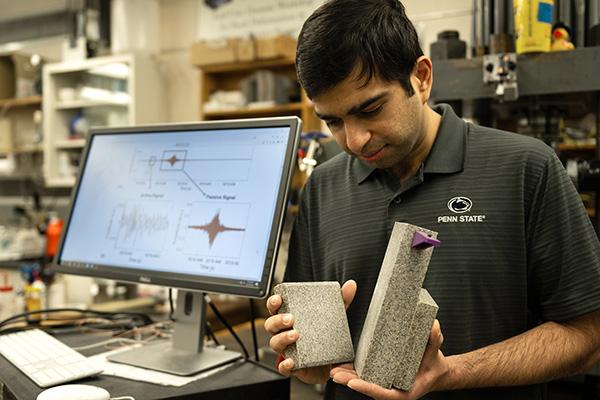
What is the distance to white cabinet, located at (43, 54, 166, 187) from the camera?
158 inches

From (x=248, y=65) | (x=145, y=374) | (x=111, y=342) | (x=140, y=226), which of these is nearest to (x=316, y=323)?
(x=145, y=374)

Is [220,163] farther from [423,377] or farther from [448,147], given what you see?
[423,377]

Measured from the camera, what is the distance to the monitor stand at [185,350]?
1.06m

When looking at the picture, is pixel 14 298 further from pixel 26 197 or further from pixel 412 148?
pixel 26 197

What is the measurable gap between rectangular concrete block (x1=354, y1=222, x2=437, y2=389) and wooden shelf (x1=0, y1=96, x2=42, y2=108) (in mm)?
4273

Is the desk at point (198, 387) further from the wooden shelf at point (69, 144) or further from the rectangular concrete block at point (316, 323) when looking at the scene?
the wooden shelf at point (69, 144)

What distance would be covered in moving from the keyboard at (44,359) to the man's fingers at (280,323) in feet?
1.27

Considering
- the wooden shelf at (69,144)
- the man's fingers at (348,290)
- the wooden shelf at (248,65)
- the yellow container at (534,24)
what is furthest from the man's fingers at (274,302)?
the wooden shelf at (69,144)

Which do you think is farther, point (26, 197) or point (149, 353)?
point (26, 197)

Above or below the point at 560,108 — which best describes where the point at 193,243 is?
below

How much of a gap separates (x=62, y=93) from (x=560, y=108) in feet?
12.0

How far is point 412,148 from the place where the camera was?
39.1 inches

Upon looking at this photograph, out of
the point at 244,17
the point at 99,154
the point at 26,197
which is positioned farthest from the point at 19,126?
the point at 99,154

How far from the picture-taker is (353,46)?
0.90 meters
